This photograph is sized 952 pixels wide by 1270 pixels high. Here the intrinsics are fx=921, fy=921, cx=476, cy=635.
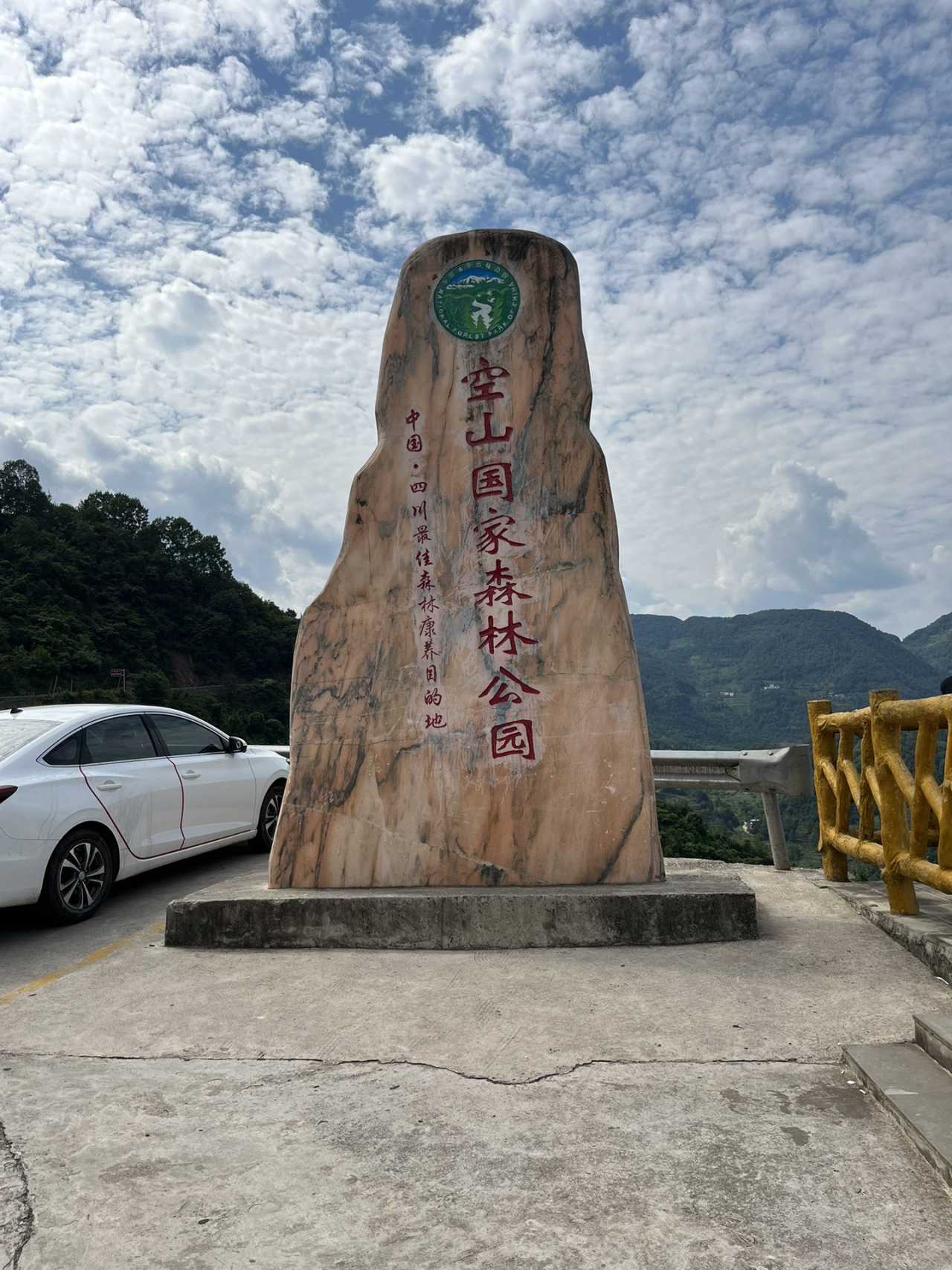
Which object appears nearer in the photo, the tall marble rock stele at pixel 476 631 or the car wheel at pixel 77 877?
the tall marble rock stele at pixel 476 631

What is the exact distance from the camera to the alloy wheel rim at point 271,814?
24.7ft

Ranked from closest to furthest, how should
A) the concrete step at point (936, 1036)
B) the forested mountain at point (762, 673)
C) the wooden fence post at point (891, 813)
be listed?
the concrete step at point (936, 1036), the wooden fence post at point (891, 813), the forested mountain at point (762, 673)

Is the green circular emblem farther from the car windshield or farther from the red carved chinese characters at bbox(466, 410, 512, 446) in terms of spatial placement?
the car windshield

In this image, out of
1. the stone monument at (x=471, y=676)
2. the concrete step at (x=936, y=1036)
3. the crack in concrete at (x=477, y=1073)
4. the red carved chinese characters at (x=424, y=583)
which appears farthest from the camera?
the red carved chinese characters at (x=424, y=583)

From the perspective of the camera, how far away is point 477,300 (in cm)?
554

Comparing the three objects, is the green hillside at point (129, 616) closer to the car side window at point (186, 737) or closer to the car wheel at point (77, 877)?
the car side window at point (186, 737)

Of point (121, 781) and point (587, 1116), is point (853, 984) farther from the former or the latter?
point (121, 781)

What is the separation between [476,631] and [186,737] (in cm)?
275

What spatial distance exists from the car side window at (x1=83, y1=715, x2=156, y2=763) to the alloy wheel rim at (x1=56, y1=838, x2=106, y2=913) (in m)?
0.56

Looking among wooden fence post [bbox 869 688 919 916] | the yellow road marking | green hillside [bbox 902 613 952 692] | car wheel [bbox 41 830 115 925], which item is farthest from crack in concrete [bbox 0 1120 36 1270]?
green hillside [bbox 902 613 952 692]

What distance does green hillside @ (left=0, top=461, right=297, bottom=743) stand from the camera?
144ft

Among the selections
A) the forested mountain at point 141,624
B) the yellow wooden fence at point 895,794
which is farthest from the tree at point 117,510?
the yellow wooden fence at point 895,794

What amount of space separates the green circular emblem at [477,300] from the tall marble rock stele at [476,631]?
10 millimetres

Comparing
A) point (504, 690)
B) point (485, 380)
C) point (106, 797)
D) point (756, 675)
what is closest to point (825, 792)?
point (504, 690)
